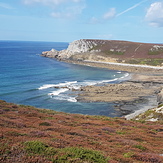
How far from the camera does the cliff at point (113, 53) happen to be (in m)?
136

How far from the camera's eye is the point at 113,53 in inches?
6161

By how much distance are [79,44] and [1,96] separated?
131453 millimetres

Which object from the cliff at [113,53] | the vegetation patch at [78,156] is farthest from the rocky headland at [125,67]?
the vegetation patch at [78,156]

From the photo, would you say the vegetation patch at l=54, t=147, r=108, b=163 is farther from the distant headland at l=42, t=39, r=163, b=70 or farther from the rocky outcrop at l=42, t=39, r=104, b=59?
the rocky outcrop at l=42, t=39, r=104, b=59

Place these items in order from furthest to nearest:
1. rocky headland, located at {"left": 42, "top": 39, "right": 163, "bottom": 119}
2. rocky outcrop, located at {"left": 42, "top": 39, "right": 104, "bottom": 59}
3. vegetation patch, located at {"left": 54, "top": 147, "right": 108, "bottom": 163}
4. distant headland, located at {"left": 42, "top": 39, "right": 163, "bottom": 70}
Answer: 1. rocky outcrop, located at {"left": 42, "top": 39, "right": 104, "bottom": 59}
2. distant headland, located at {"left": 42, "top": 39, "right": 163, "bottom": 70}
3. rocky headland, located at {"left": 42, "top": 39, "right": 163, "bottom": 119}
4. vegetation patch, located at {"left": 54, "top": 147, "right": 108, "bottom": 163}

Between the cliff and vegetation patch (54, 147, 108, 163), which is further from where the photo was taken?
the cliff

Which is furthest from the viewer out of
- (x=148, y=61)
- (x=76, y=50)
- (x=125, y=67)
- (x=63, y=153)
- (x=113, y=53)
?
(x=76, y=50)

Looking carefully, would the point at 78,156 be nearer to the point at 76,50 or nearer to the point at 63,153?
the point at 63,153

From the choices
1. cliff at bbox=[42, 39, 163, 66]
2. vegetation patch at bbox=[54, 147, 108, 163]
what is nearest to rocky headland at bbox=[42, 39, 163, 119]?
cliff at bbox=[42, 39, 163, 66]

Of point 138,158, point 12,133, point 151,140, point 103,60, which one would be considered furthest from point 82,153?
point 103,60

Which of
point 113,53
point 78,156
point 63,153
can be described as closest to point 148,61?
point 113,53

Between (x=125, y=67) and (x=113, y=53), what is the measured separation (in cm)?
4139

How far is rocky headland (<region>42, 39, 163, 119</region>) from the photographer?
53.6 metres

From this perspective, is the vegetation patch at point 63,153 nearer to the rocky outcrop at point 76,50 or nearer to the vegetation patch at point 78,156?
the vegetation patch at point 78,156
